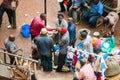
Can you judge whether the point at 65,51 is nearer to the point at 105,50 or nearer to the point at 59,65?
the point at 59,65

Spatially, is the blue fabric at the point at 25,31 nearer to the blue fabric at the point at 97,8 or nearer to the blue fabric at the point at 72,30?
the blue fabric at the point at 72,30

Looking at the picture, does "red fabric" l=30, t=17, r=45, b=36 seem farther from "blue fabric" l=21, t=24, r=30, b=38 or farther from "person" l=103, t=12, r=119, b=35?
"person" l=103, t=12, r=119, b=35

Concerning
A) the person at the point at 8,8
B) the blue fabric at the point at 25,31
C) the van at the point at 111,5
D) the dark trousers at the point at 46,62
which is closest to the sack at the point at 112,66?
the dark trousers at the point at 46,62

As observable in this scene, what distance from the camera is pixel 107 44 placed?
555 inches

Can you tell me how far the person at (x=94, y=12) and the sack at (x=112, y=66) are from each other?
11.1 ft

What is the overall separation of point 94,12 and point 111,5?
76 centimetres

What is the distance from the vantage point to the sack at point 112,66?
12230mm

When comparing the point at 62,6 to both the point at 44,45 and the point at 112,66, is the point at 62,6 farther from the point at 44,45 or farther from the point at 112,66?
the point at 112,66

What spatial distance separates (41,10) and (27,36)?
1.80 metres

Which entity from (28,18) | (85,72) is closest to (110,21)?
(28,18)

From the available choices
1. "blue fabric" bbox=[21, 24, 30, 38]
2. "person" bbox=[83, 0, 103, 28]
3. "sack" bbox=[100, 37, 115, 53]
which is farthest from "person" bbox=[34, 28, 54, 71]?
"person" bbox=[83, 0, 103, 28]

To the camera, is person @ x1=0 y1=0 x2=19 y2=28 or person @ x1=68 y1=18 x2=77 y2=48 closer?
person @ x1=68 y1=18 x2=77 y2=48

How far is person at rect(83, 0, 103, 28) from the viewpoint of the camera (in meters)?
15.3

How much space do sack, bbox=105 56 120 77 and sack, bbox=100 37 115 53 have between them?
1.51 m
